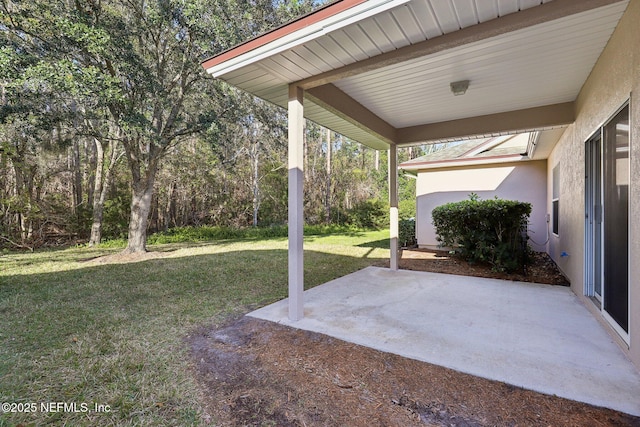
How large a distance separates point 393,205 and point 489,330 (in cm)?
352

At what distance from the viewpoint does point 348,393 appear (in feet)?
6.86

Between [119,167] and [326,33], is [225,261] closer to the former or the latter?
[326,33]

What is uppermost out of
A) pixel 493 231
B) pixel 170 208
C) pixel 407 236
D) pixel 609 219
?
pixel 170 208

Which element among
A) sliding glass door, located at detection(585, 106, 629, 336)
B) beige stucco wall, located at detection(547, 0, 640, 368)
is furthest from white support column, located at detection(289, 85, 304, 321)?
sliding glass door, located at detection(585, 106, 629, 336)

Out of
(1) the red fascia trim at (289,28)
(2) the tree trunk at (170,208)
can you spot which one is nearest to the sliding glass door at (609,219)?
(1) the red fascia trim at (289,28)

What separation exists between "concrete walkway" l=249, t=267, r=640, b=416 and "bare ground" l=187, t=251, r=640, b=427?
15cm

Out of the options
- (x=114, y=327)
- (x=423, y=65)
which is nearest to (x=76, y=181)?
(x=114, y=327)

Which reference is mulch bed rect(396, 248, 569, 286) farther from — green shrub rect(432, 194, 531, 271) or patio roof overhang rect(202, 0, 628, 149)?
patio roof overhang rect(202, 0, 628, 149)

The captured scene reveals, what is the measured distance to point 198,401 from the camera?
2.01 m

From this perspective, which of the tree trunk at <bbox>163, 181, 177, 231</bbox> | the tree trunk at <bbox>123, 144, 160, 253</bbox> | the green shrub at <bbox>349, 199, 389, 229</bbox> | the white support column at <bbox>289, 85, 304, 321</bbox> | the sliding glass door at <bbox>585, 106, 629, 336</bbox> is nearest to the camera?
the sliding glass door at <bbox>585, 106, 629, 336</bbox>

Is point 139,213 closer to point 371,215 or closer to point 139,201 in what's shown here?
point 139,201

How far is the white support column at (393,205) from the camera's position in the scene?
6.13 meters

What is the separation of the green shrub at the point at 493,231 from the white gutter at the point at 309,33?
17.3 ft

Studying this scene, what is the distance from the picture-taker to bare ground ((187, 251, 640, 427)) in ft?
5.99
